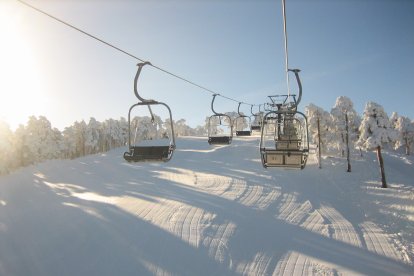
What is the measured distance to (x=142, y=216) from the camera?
1275 inches

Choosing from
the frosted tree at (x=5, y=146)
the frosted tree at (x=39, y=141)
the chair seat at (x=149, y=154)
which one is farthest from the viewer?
the frosted tree at (x=39, y=141)

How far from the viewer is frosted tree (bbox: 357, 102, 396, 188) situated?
3891cm

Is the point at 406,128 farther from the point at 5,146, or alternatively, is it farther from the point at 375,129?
the point at 5,146

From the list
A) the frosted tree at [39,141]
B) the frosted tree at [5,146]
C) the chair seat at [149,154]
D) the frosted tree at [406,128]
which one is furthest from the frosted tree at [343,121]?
the frosted tree at [5,146]

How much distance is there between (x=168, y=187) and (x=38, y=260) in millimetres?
19061

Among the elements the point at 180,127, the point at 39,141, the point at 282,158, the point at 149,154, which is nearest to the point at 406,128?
the point at 282,158

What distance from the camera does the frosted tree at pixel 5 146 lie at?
6250 cm

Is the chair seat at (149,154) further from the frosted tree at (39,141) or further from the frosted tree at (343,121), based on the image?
the frosted tree at (39,141)

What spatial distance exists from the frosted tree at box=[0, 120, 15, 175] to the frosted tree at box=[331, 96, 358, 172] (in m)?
60.1

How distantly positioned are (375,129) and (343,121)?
31.8ft

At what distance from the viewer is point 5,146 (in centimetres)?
6272

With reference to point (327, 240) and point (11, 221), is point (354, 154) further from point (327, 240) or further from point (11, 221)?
point (11, 221)

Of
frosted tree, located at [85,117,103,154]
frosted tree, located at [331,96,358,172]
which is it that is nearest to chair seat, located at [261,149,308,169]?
frosted tree, located at [331,96,358,172]

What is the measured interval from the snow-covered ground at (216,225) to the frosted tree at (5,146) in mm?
14690
